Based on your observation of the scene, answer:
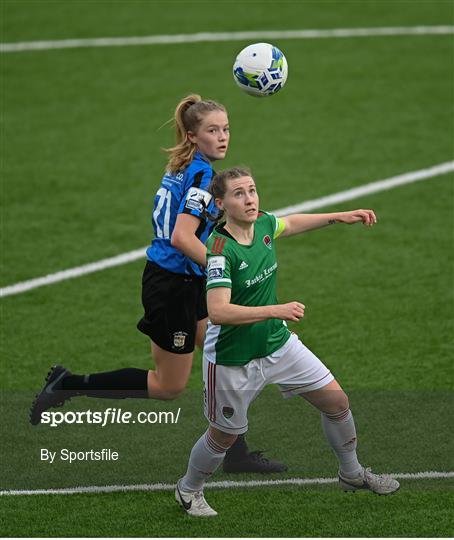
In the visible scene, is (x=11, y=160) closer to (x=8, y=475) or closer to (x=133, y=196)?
(x=133, y=196)

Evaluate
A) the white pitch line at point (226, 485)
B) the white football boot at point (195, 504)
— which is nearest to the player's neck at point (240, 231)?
the white football boot at point (195, 504)

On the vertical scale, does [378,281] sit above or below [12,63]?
below

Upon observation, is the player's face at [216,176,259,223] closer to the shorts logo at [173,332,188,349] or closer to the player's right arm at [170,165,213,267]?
the player's right arm at [170,165,213,267]

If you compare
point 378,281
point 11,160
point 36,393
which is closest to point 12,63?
point 11,160

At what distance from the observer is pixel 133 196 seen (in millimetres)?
13789

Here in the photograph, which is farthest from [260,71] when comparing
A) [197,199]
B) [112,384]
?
[112,384]

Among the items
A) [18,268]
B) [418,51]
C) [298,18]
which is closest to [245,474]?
[18,268]

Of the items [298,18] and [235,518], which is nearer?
[235,518]

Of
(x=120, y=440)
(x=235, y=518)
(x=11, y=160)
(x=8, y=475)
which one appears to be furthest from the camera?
(x=11, y=160)

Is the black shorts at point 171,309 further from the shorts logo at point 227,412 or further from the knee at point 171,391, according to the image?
the shorts logo at point 227,412

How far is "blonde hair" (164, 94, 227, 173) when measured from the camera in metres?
7.96

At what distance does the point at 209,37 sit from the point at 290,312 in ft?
43.1

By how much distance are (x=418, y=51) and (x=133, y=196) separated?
255 inches

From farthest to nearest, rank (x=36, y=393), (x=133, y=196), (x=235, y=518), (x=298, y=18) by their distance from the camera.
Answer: (x=298, y=18)
(x=133, y=196)
(x=36, y=393)
(x=235, y=518)
